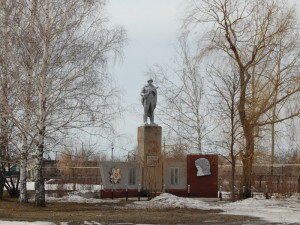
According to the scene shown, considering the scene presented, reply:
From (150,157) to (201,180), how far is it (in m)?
3.48

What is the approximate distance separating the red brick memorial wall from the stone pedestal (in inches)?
76.7

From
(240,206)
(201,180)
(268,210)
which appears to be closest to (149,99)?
(201,180)

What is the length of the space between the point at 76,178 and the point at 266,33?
53.1ft

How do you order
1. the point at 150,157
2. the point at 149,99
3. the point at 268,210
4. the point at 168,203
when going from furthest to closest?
1. the point at 149,99
2. the point at 150,157
3. the point at 168,203
4. the point at 268,210

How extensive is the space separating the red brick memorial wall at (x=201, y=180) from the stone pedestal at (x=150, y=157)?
1.95 metres

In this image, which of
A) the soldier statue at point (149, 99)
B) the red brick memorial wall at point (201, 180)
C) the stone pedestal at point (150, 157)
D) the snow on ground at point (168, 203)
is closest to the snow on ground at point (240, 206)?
the snow on ground at point (168, 203)

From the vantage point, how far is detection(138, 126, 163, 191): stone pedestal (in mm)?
27922

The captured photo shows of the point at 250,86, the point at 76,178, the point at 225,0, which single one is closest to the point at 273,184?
the point at 250,86

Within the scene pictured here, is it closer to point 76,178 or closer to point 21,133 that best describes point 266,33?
point 21,133

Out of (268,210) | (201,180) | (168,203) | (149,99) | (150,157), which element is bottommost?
(268,210)

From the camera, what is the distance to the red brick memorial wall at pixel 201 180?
96.3 ft

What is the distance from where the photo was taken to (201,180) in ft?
96.5

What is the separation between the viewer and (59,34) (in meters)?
21.2

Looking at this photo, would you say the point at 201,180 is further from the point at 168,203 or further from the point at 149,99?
the point at 168,203
